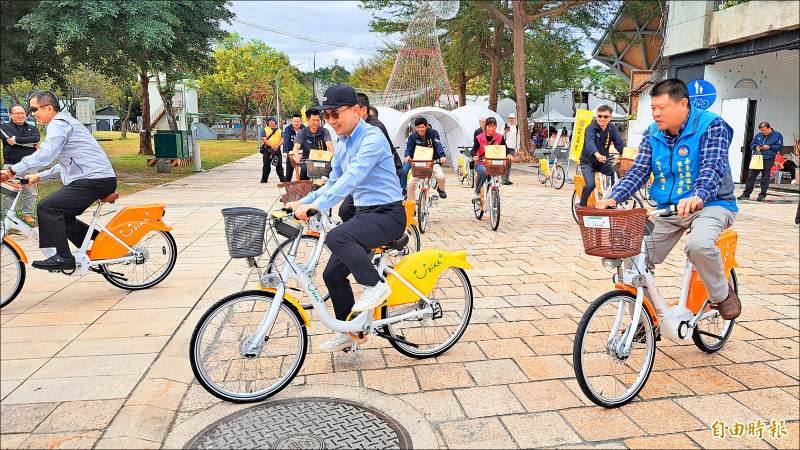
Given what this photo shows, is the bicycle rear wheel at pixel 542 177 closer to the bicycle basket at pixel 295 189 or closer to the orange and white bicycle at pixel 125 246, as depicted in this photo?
the bicycle basket at pixel 295 189

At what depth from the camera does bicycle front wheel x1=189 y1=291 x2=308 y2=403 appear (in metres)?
3.30

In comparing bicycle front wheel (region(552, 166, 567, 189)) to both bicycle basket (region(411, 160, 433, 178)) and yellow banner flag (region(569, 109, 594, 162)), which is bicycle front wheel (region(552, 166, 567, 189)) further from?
bicycle basket (region(411, 160, 433, 178))

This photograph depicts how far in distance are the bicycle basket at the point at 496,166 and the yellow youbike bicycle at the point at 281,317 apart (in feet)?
16.9

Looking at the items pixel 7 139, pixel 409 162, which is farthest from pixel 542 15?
pixel 7 139

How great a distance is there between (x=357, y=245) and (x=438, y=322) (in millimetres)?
1085

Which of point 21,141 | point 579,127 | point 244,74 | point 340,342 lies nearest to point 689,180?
point 340,342

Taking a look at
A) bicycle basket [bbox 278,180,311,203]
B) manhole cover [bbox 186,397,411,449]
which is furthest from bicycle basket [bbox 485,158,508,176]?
manhole cover [bbox 186,397,411,449]

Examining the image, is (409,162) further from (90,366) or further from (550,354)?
(90,366)

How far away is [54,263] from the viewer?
5.20 metres

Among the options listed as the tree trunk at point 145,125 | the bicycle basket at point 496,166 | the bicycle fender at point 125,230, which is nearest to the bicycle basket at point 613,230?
the bicycle fender at point 125,230

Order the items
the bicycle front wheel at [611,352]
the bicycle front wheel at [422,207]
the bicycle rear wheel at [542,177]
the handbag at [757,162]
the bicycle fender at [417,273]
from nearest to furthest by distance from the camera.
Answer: the bicycle front wheel at [611,352] → the bicycle fender at [417,273] → the bicycle front wheel at [422,207] → the handbag at [757,162] → the bicycle rear wheel at [542,177]

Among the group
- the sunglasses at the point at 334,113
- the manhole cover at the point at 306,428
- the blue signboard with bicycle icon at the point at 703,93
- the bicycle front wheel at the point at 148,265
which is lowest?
the manhole cover at the point at 306,428

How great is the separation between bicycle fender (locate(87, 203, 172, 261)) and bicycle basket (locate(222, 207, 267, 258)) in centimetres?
286

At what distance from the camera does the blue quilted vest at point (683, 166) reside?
3.49 m
